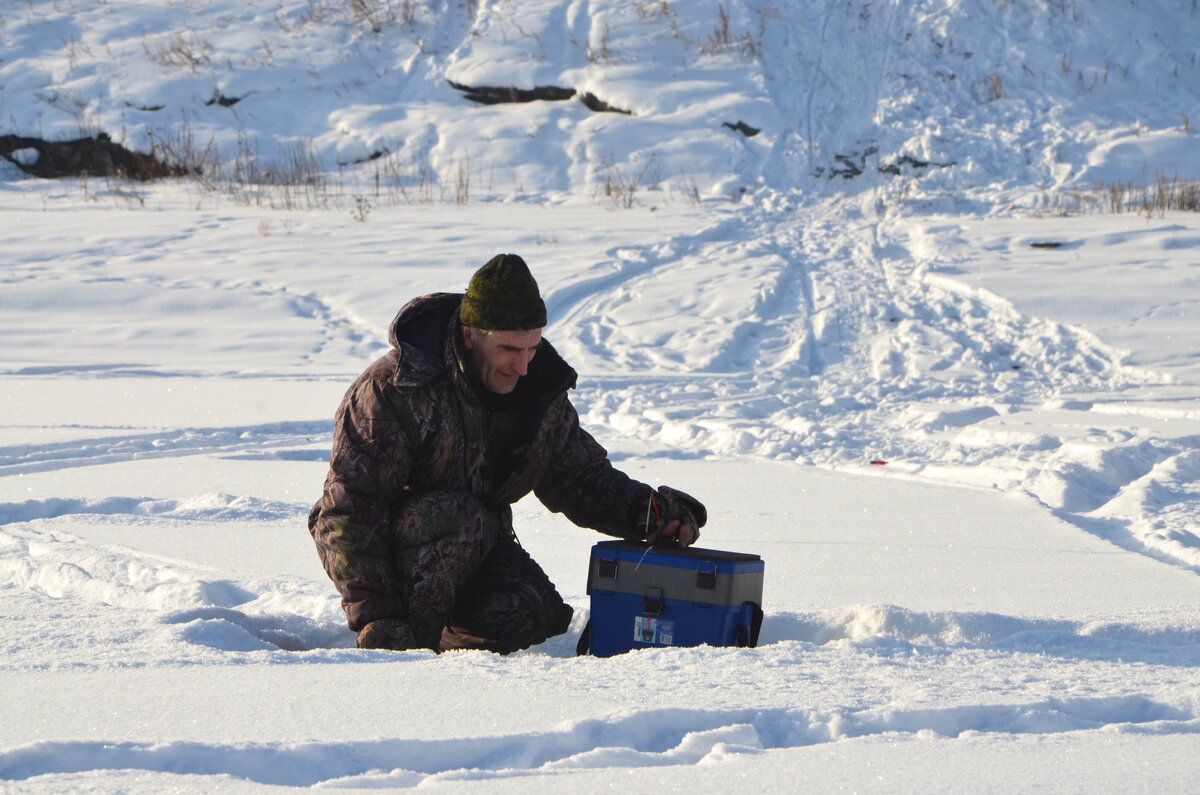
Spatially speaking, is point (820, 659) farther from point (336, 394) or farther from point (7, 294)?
point (7, 294)

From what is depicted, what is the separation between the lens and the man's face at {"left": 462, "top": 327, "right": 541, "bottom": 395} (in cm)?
293

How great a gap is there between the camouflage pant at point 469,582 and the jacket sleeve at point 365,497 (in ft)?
0.25

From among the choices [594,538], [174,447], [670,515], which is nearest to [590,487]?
[670,515]

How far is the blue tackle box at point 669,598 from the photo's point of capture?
→ 291 centimetres

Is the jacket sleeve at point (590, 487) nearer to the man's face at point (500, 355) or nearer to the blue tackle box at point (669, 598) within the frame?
the blue tackle box at point (669, 598)

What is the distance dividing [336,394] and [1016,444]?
3.72m

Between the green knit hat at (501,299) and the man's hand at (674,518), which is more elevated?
the green knit hat at (501,299)

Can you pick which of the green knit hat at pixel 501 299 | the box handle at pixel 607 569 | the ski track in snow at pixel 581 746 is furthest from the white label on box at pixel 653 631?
the ski track in snow at pixel 581 746

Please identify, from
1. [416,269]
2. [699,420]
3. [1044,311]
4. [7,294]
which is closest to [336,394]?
[699,420]

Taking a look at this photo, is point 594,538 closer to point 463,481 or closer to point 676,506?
point 676,506

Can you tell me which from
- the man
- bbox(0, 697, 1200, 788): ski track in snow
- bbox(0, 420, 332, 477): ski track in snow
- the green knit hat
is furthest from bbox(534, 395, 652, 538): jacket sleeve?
bbox(0, 420, 332, 477): ski track in snow

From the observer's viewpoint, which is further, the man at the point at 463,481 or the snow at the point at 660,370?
the man at the point at 463,481

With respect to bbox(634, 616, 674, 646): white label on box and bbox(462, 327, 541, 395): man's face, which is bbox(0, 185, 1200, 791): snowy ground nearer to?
bbox(634, 616, 674, 646): white label on box

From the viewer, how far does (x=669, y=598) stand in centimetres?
299
